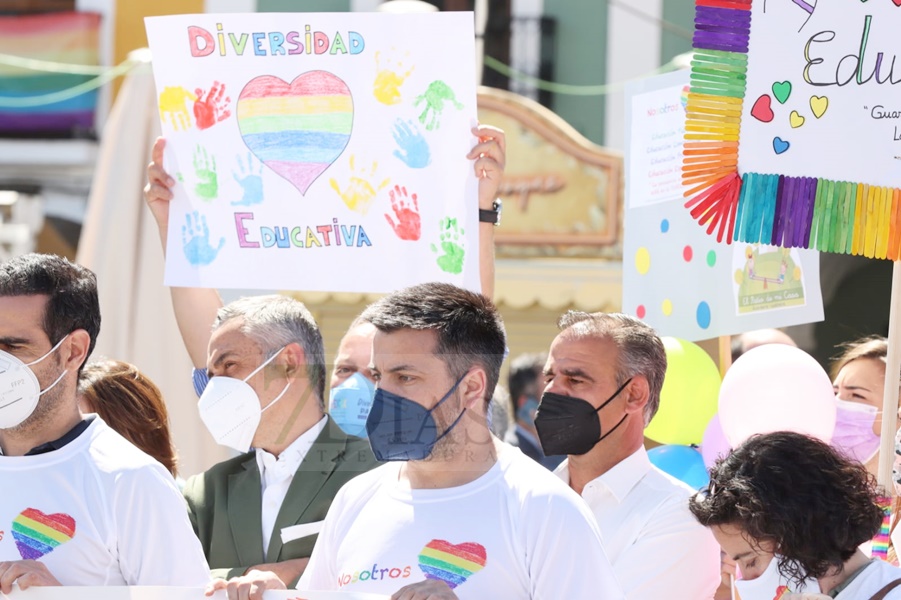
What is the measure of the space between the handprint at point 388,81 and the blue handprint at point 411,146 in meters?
0.08

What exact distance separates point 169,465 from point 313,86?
1.20 m

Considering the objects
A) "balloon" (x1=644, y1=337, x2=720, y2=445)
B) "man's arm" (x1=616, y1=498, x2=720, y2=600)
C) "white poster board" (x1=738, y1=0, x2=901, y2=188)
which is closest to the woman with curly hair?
"man's arm" (x1=616, y1=498, x2=720, y2=600)

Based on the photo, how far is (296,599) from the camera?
2646mm

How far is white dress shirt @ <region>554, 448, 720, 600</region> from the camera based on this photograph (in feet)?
10.6

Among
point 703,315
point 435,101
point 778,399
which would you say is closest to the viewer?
point 778,399

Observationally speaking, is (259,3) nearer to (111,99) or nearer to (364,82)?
(111,99)

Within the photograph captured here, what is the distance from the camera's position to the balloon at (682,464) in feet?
13.5

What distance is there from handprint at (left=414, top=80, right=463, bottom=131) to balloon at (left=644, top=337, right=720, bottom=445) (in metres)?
1.04

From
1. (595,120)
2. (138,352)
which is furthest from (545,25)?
(138,352)

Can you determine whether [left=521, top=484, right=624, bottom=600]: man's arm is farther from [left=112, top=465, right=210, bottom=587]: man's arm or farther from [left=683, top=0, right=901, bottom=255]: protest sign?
[left=683, top=0, right=901, bottom=255]: protest sign

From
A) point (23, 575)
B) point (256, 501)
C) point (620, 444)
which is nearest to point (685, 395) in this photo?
point (620, 444)

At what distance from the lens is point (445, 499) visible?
2.70 meters

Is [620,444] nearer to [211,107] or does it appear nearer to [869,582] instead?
[869,582]

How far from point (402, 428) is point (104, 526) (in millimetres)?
654
